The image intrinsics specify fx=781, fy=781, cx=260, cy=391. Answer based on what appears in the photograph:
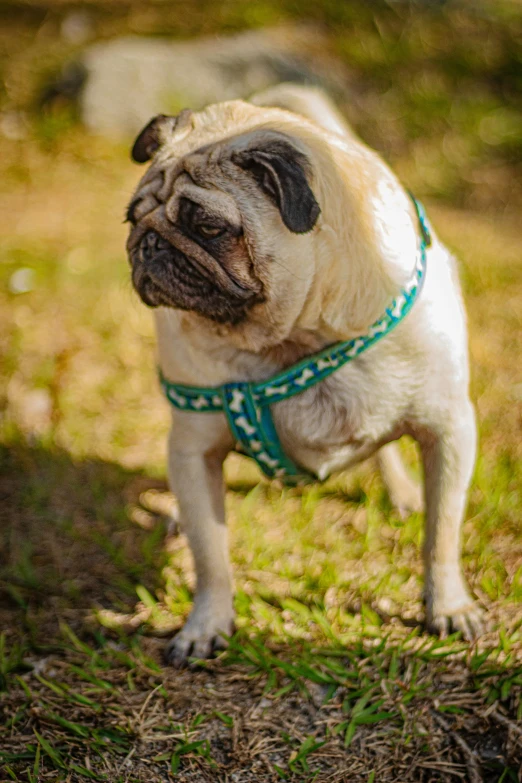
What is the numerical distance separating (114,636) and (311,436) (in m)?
1.00

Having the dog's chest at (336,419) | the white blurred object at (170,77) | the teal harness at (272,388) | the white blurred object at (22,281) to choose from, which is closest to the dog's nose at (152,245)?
the teal harness at (272,388)

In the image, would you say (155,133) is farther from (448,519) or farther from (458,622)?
(458,622)

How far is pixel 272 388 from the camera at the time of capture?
2.16 metres

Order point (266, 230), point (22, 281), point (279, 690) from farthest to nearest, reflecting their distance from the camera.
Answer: point (22, 281) < point (279, 690) < point (266, 230)

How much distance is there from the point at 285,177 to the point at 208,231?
0.79 feet

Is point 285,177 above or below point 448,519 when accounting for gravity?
above

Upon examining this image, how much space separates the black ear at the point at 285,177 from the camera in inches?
69.9

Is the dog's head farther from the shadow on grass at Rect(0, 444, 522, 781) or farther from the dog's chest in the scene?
the shadow on grass at Rect(0, 444, 522, 781)

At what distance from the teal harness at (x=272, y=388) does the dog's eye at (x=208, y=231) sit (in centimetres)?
45

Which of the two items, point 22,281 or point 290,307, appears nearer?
point 290,307

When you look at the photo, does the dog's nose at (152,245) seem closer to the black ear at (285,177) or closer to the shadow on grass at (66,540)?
the black ear at (285,177)

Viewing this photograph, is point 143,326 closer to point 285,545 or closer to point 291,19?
point 285,545

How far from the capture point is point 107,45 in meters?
7.05

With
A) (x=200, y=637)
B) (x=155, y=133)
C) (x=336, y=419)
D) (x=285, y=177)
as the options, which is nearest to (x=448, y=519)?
(x=336, y=419)
